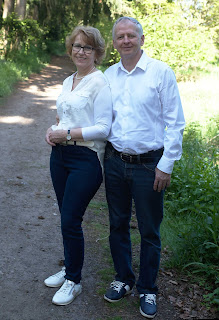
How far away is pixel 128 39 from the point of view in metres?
2.88

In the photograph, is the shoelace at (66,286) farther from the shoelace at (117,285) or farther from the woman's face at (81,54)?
the woman's face at (81,54)

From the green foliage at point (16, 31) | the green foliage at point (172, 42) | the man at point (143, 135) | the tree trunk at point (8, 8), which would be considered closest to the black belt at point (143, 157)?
the man at point (143, 135)

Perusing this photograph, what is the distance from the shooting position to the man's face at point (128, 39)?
2.89 meters

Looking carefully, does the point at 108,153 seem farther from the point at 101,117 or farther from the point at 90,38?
the point at 90,38

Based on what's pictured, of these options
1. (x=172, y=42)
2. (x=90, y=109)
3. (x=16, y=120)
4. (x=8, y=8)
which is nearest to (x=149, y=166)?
(x=90, y=109)

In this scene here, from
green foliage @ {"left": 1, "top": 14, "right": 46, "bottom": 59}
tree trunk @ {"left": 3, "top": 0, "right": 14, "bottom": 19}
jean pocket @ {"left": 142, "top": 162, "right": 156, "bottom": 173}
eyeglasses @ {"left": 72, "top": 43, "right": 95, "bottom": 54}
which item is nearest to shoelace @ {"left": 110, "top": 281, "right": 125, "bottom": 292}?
jean pocket @ {"left": 142, "top": 162, "right": 156, "bottom": 173}

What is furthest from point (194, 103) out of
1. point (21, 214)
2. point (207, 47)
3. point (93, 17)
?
point (93, 17)

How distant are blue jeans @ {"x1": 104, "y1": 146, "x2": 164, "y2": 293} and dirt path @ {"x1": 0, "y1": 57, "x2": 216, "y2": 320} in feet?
0.94

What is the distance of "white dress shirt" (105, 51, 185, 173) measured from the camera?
112 inches

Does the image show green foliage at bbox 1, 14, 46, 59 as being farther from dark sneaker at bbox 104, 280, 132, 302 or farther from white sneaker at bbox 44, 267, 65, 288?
dark sneaker at bbox 104, 280, 132, 302

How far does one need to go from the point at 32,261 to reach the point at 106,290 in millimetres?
839

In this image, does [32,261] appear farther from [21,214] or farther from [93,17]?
[93,17]

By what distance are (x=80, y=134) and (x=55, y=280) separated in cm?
135

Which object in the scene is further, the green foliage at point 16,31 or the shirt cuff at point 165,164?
the green foliage at point 16,31
